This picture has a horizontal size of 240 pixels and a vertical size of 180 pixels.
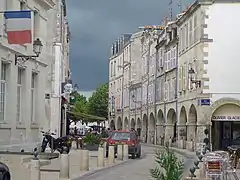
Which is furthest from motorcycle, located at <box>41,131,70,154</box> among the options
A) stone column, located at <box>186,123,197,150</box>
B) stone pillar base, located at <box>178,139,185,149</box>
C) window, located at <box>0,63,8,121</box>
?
stone pillar base, located at <box>178,139,185,149</box>

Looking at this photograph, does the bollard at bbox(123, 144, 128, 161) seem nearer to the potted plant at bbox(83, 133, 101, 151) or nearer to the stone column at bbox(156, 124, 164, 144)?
the potted plant at bbox(83, 133, 101, 151)

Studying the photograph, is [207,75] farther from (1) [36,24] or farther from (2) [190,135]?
(1) [36,24]

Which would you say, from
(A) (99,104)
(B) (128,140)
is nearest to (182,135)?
(B) (128,140)

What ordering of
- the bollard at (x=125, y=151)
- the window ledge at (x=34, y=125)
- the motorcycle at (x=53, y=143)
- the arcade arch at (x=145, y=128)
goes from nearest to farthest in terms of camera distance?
1. the window ledge at (x=34, y=125)
2. the motorcycle at (x=53, y=143)
3. the bollard at (x=125, y=151)
4. the arcade arch at (x=145, y=128)

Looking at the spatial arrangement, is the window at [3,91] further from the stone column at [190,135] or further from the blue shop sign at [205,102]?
the stone column at [190,135]

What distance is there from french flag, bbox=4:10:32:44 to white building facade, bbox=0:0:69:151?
3.48 metres

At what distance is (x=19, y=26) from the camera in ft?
59.4

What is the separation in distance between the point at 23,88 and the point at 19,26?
25.3 ft

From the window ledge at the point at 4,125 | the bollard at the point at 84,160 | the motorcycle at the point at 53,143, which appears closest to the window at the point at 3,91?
the window ledge at the point at 4,125

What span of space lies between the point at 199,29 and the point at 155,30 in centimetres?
2967

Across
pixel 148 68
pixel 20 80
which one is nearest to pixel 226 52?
pixel 20 80

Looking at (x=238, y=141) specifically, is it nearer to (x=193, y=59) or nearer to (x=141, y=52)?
(x=193, y=59)

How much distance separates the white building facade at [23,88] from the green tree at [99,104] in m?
75.7

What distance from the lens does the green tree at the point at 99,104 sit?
105625mm
